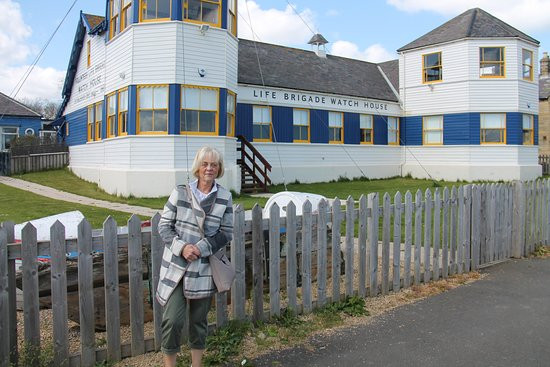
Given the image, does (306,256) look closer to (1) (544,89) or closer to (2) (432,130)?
(2) (432,130)

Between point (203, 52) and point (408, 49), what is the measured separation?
15380 millimetres

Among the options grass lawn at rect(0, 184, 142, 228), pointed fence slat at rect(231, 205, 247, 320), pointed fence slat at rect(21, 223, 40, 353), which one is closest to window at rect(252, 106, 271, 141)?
grass lawn at rect(0, 184, 142, 228)

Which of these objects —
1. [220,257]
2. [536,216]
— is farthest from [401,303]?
[536,216]

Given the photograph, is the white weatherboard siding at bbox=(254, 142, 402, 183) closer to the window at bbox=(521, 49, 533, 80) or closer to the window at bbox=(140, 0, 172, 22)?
the window at bbox=(140, 0, 172, 22)

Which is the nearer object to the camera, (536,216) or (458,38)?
(536,216)

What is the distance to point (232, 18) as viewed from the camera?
1820cm

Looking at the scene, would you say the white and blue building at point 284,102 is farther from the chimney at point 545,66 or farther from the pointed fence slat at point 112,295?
the chimney at point 545,66

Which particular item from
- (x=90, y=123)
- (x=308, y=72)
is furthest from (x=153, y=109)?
(x=308, y=72)

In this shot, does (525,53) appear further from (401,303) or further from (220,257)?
(220,257)

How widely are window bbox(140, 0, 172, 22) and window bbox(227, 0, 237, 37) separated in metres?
2.21

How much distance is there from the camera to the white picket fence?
395 cm

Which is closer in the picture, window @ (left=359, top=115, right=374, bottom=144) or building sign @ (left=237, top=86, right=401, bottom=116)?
building sign @ (left=237, top=86, right=401, bottom=116)

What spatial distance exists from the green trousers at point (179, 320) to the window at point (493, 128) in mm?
24622

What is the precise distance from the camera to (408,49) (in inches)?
1107
